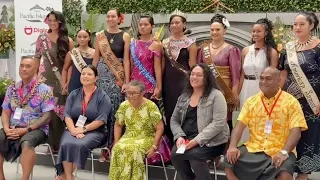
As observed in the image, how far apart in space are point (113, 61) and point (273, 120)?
175cm

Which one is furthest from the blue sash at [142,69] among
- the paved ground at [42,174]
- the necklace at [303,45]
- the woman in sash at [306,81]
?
the necklace at [303,45]

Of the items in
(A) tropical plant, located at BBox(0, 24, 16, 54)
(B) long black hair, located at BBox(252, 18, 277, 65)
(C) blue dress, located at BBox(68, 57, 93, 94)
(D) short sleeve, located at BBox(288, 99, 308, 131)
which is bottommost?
(D) short sleeve, located at BBox(288, 99, 308, 131)

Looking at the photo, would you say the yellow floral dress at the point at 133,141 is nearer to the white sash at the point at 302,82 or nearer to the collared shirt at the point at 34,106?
the collared shirt at the point at 34,106

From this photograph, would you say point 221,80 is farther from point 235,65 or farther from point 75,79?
point 75,79

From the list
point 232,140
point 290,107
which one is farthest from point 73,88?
point 290,107

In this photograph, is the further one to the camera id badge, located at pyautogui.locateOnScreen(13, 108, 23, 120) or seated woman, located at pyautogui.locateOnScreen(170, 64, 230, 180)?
id badge, located at pyautogui.locateOnScreen(13, 108, 23, 120)

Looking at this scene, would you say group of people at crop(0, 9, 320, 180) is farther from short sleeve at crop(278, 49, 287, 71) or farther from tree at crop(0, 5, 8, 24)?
tree at crop(0, 5, 8, 24)

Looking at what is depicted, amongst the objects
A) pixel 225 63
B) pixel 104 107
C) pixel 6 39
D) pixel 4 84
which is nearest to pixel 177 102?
pixel 225 63

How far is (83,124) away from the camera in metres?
4.57

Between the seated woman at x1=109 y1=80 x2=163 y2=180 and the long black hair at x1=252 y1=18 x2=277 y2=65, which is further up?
the long black hair at x1=252 y1=18 x2=277 y2=65

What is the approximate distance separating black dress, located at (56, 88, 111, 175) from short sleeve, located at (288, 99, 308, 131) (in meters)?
1.66

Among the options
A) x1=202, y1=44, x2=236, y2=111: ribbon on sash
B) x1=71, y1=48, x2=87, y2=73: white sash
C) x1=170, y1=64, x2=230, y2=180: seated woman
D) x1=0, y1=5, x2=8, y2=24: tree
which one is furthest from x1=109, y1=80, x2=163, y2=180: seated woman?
x1=0, y1=5, x2=8, y2=24: tree

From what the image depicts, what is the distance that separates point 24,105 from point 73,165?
757mm

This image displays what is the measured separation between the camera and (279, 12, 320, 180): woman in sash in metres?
4.10
